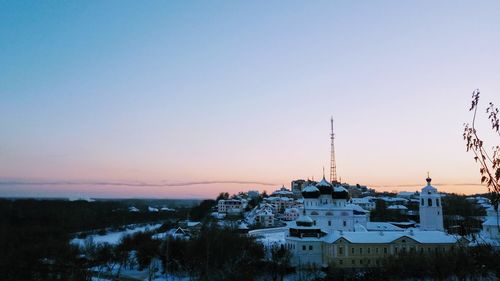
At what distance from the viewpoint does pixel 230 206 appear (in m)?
82.2

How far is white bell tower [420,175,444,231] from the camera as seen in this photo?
4100cm

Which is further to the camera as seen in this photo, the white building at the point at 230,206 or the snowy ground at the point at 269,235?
the white building at the point at 230,206

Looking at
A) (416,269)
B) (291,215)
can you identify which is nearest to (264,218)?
(291,215)

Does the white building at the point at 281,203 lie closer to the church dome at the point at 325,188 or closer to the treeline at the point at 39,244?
the treeline at the point at 39,244

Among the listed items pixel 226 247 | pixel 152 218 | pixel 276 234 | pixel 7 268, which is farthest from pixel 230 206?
pixel 7 268

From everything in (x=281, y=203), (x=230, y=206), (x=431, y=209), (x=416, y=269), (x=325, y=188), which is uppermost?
(x=325, y=188)

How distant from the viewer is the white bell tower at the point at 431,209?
41000mm

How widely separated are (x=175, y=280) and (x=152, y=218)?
2447 inches

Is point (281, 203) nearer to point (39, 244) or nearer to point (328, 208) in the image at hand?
point (328, 208)

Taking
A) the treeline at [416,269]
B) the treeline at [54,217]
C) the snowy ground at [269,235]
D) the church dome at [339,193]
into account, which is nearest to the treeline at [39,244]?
the treeline at [54,217]

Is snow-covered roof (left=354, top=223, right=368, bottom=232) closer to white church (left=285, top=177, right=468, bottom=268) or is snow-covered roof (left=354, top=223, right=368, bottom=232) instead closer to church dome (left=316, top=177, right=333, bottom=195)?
white church (left=285, top=177, right=468, bottom=268)

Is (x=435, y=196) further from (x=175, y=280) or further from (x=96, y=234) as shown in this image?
(x=96, y=234)

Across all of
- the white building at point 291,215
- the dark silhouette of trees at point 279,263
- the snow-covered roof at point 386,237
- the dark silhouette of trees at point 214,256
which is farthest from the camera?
the white building at point 291,215

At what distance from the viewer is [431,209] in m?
41.3
